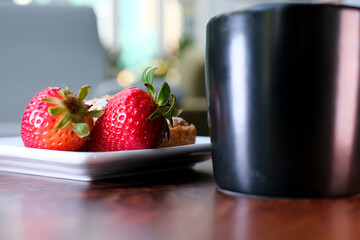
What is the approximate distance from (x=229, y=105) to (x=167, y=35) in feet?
18.5

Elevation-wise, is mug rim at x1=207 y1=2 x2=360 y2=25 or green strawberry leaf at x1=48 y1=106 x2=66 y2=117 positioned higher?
mug rim at x1=207 y1=2 x2=360 y2=25

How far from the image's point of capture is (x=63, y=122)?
0.48 meters

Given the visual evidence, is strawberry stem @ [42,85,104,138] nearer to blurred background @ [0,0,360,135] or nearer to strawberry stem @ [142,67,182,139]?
strawberry stem @ [142,67,182,139]

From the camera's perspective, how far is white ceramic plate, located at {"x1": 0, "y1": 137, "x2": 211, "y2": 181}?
46cm

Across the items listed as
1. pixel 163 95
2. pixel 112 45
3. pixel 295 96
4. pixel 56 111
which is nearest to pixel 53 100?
pixel 56 111

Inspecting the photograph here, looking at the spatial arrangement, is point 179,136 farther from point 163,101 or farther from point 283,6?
point 283,6

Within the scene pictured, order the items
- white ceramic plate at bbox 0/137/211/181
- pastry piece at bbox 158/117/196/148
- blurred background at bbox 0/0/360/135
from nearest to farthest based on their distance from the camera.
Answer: white ceramic plate at bbox 0/137/211/181, pastry piece at bbox 158/117/196/148, blurred background at bbox 0/0/360/135

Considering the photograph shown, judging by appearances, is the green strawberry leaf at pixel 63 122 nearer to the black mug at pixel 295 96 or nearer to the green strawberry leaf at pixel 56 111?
the green strawberry leaf at pixel 56 111

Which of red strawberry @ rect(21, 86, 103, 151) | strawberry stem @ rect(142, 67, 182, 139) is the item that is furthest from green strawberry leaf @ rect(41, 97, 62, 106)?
strawberry stem @ rect(142, 67, 182, 139)

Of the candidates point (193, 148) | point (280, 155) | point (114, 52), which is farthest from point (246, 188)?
point (114, 52)

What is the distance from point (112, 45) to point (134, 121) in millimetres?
5215

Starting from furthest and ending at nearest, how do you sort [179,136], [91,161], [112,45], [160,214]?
1. [112,45]
2. [179,136]
3. [91,161]
4. [160,214]

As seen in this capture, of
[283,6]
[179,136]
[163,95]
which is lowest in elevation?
[179,136]

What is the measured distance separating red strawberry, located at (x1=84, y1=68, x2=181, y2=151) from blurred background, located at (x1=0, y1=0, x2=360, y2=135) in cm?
18
